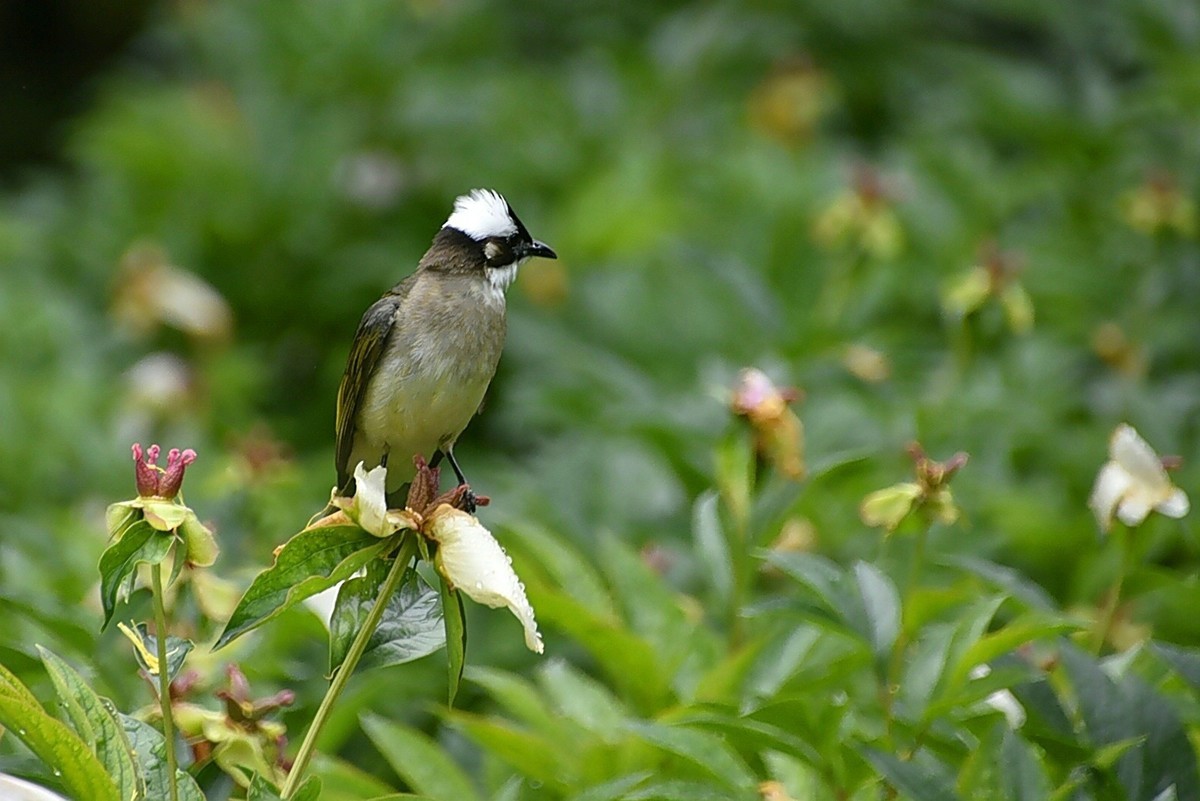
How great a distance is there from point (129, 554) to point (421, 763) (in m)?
0.59

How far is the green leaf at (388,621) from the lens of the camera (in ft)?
4.26

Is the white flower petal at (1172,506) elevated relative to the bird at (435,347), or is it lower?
lower

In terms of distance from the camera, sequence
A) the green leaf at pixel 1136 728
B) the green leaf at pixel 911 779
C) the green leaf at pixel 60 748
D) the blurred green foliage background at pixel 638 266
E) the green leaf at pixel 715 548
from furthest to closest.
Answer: the blurred green foliage background at pixel 638 266 → the green leaf at pixel 715 548 → the green leaf at pixel 1136 728 → the green leaf at pixel 911 779 → the green leaf at pixel 60 748

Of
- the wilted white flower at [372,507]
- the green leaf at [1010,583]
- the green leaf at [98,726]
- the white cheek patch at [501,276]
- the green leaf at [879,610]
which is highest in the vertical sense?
the wilted white flower at [372,507]

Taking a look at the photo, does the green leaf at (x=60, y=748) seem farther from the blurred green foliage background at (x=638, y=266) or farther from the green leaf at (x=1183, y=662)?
the green leaf at (x=1183, y=662)

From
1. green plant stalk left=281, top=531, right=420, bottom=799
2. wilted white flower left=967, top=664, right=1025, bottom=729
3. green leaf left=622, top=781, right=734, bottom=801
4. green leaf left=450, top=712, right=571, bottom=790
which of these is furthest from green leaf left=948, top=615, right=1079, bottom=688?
green plant stalk left=281, top=531, right=420, bottom=799

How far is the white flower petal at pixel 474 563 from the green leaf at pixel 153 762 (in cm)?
29

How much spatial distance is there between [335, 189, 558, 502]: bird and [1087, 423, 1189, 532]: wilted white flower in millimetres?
828

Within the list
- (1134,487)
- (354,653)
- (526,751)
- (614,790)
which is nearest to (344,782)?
(526,751)

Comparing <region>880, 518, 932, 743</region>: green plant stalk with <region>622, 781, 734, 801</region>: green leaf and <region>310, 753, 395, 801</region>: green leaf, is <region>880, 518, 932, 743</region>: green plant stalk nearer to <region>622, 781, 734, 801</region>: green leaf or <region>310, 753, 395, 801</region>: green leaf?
<region>622, 781, 734, 801</region>: green leaf

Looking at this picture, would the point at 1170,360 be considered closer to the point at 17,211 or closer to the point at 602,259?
the point at 602,259

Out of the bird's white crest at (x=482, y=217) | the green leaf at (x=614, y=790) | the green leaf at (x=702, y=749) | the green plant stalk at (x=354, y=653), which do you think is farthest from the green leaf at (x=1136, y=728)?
the bird's white crest at (x=482, y=217)

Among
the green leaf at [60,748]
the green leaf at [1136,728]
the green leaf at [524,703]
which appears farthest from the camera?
the green leaf at [524,703]

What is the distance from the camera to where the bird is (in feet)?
6.94
